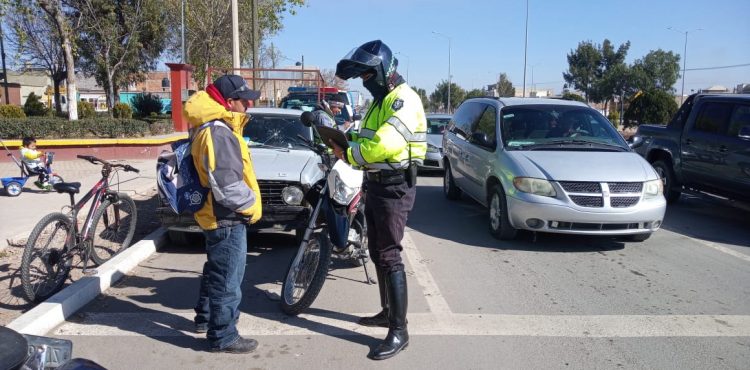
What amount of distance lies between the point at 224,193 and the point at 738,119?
7.58m

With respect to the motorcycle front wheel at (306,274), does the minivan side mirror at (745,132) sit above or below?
above

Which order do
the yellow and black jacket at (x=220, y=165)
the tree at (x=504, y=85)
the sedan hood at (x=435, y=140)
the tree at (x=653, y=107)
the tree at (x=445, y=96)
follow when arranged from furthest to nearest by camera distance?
1. the tree at (x=445, y=96)
2. the tree at (x=504, y=85)
3. the tree at (x=653, y=107)
4. the sedan hood at (x=435, y=140)
5. the yellow and black jacket at (x=220, y=165)

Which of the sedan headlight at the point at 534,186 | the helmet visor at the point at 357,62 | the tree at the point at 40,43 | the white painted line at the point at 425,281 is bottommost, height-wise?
the white painted line at the point at 425,281

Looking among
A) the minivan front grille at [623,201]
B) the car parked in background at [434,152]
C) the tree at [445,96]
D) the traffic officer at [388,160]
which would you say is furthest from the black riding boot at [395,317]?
the tree at [445,96]

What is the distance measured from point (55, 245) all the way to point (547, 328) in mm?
4106

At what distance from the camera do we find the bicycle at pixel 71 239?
4613mm

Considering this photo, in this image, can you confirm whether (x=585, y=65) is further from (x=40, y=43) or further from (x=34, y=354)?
(x=34, y=354)

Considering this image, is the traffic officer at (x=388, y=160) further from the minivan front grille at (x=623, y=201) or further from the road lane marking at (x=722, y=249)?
the road lane marking at (x=722, y=249)

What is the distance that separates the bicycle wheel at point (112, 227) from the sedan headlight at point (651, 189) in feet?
18.6

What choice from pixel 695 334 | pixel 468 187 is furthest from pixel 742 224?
pixel 695 334

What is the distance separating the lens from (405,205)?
12.7ft

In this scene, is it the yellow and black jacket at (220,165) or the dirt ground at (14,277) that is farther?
the dirt ground at (14,277)

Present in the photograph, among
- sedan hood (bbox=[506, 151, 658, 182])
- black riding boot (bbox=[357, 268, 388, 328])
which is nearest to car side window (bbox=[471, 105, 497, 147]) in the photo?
sedan hood (bbox=[506, 151, 658, 182])

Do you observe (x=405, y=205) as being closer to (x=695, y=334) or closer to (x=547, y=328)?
(x=547, y=328)
